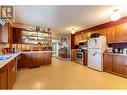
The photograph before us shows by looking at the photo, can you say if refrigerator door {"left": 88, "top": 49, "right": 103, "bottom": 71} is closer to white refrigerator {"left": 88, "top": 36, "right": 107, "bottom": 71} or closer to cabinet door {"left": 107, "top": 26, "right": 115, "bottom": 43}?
white refrigerator {"left": 88, "top": 36, "right": 107, "bottom": 71}

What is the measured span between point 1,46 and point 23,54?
1.39m

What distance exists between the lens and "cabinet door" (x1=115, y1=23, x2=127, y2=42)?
5199mm

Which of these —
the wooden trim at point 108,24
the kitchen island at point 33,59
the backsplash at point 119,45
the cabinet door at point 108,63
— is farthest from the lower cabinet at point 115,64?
the kitchen island at point 33,59

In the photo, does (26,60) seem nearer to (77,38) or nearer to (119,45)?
(119,45)

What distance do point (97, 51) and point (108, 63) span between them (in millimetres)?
790

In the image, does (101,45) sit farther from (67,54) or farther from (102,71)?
(67,54)

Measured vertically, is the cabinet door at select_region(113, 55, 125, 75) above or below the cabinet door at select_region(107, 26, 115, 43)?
below

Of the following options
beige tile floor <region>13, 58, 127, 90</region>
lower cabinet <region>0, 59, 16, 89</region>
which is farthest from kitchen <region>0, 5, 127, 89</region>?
lower cabinet <region>0, 59, 16, 89</region>

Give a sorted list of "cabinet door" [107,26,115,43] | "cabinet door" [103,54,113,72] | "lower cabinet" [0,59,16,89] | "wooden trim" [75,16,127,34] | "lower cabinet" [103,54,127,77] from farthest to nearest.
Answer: "cabinet door" [107,26,115,43] < "cabinet door" [103,54,113,72] < "wooden trim" [75,16,127,34] < "lower cabinet" [103,54,127,77] < "lower cabinet" [0,59,16,89]

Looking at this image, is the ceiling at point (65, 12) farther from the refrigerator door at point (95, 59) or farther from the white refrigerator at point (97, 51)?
the refrigerator door at point (95, 59)

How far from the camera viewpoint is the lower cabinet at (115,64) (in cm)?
485

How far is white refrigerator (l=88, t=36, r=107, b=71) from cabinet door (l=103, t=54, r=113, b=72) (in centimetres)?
19

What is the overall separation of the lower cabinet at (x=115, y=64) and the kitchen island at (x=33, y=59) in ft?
10.4

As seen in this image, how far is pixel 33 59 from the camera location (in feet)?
22.1
